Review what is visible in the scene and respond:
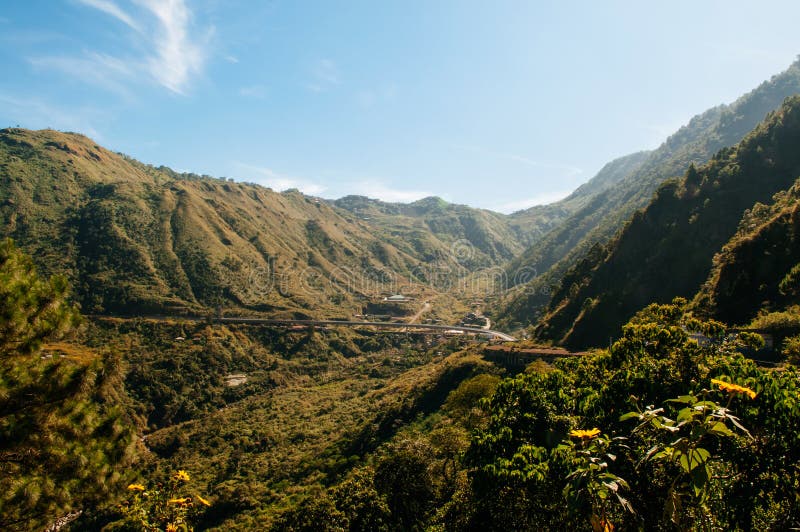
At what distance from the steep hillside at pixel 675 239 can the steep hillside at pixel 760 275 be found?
532 inches

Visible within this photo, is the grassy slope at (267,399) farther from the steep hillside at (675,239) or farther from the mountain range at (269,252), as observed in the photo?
the steep hillside at (675,239)

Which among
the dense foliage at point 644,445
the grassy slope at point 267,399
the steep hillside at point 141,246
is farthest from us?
the steep hillside at point 141,246

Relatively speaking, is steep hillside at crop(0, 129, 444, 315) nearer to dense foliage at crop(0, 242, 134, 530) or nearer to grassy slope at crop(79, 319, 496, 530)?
grassy slope at crop(79, 319, 496, 530)

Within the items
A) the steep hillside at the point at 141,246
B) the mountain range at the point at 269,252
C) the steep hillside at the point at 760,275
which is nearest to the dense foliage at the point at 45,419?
the steep hillside at the point at 760,275

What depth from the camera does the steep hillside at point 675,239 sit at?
219 ft

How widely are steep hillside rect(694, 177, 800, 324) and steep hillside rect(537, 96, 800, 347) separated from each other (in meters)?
13.5

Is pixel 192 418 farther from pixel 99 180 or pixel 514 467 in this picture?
pixel 99 180

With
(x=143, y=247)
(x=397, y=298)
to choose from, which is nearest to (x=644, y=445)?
(x=143, y=247)

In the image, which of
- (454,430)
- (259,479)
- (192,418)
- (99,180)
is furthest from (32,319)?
(99,180)

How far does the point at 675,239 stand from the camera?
238ft

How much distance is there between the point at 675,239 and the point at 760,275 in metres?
28.3

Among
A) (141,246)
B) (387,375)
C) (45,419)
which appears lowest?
(387,375)

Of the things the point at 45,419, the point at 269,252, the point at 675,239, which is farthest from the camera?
the point at 269,252

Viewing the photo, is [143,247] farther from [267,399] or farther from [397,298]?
[397,298]
